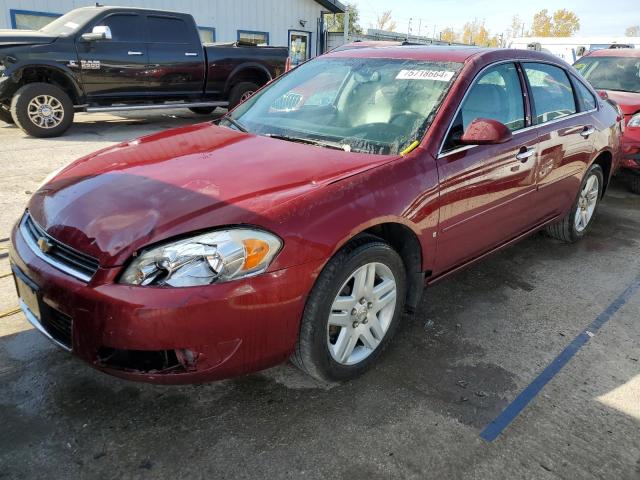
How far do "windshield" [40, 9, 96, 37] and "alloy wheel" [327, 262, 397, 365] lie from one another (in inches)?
318

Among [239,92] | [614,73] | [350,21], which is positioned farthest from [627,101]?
[350,21]

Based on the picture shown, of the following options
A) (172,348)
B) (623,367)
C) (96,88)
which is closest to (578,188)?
(623,367)

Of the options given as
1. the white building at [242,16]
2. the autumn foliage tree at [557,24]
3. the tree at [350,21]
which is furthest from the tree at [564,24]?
the white building at [242,16]


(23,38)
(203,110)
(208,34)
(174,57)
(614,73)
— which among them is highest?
(208,34)

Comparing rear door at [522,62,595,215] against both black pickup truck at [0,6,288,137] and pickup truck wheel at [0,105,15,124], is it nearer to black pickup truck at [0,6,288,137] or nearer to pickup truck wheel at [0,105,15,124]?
black pickup truck at [0,6,288,137]

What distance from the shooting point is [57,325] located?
7.54 ft

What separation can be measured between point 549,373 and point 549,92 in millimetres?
2225

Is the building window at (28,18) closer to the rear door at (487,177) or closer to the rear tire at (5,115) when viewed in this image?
the rear tire at (5,115)

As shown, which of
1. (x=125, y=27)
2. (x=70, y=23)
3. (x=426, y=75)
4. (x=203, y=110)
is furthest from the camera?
(x=203, y=110)

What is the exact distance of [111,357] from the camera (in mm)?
2188

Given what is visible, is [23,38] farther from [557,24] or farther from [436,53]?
[557,24]

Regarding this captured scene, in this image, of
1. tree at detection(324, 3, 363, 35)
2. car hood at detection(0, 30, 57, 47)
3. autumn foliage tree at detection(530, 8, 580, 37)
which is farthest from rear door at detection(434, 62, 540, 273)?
autumn foliage tree at detection(530, 8, 580, 37)

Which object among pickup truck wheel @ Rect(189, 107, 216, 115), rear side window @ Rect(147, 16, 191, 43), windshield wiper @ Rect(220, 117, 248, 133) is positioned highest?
rear side window @ Rect(147, 16, 191, 43)

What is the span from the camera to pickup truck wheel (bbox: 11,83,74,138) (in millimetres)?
8062
